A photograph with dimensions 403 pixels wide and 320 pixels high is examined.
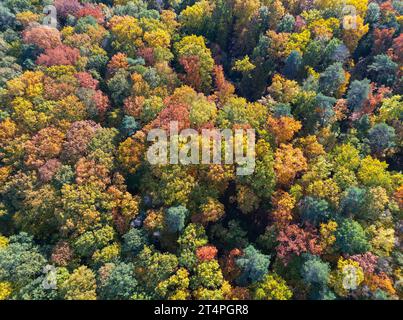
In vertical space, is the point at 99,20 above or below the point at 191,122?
above

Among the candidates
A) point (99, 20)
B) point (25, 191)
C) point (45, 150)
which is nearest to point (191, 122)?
point (45, 150)

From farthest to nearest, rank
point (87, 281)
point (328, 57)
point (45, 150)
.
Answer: point (328, 57)
point (45, 150)
point (87, 281)

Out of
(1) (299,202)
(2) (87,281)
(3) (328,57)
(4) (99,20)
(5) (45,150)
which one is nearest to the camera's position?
(2) (87,281)

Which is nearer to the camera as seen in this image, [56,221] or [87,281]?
[87,281]

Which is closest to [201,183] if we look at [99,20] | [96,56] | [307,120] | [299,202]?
[299,202]

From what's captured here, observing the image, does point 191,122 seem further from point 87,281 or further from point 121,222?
point 87,281

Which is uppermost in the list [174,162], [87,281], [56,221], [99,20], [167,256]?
[99,20]

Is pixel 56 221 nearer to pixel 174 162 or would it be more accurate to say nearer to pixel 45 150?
pixel 45 150
